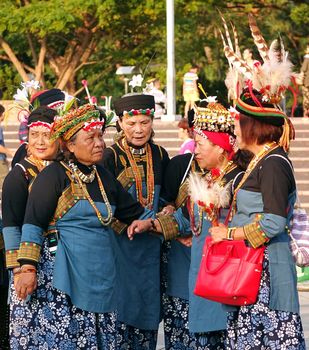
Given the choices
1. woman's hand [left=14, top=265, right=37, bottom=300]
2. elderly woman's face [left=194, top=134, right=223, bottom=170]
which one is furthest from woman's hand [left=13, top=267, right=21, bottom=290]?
elderly woman's face [left=194, top=134, right=223, bottom=170]

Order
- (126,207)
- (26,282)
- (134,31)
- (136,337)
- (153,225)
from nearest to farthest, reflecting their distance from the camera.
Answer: (26,282) → (126,207) → (153,225) → (136,337) → (134,31)

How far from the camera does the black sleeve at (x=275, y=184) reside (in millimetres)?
5742

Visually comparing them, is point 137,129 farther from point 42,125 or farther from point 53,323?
point 53,323

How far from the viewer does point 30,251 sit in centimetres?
616

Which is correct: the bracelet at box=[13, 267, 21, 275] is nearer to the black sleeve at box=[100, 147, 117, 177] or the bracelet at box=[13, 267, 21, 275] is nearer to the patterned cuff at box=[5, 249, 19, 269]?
the patterned cuff at box=[5, 249, 19, 269]

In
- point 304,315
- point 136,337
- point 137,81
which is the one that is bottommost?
point 136,337

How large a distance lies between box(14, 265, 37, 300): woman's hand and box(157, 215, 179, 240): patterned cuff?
1149 mm

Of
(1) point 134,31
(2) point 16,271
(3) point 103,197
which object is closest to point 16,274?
(2) point 16,271

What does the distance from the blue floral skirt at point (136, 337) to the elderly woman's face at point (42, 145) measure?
1.25 m

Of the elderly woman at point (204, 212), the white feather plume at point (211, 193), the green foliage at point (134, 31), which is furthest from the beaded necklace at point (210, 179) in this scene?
the green foliage at point (134, 31)

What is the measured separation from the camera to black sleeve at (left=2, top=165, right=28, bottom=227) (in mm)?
6527

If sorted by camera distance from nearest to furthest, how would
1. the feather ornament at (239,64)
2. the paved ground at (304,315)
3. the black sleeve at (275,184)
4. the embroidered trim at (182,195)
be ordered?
the black sleeve at (275,184) < the feather ornament at (239,64) < the embroidered trim at (182,195) < the paved ground at (304,315)

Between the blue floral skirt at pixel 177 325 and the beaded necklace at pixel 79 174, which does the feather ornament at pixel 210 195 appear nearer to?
the beaded necklace at pixel 79 174

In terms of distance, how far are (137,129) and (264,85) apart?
4.82 ft
